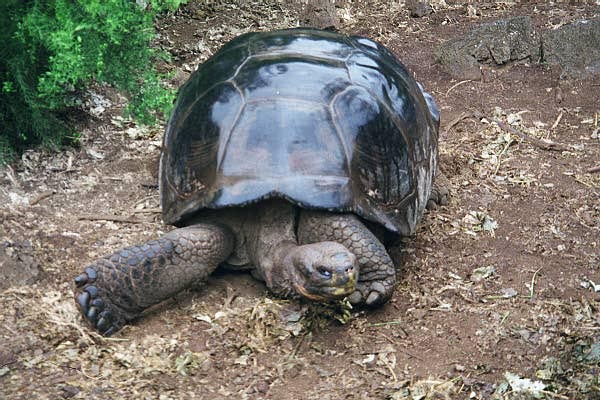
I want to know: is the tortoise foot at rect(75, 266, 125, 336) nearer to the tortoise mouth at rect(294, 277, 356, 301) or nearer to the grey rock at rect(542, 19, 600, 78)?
the tortoise mouth at rect(294, 277, 356, 301)

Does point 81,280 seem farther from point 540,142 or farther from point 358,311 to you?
point 540,142

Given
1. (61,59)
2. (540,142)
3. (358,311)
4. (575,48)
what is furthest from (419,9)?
(358,311)

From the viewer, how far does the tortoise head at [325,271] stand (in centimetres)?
308

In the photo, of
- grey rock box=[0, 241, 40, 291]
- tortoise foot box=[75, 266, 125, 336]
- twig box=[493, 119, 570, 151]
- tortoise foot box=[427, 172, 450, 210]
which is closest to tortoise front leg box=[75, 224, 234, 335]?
tortoise foot box=[75, 266, 125, 336]

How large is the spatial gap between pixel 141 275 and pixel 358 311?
93cm

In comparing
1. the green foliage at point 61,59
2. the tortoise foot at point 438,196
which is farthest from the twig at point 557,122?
the green foliage at point 61,59

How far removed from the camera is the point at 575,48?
600cm

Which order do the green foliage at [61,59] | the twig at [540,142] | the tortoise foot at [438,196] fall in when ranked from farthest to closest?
1. the twig at [540,142]
2. the tortoise foot at [438,196]
3. the green foliage at [61,59]

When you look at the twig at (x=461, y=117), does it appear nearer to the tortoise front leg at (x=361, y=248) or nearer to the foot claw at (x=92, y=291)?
the tortoise front leg at (x=361, y=248)

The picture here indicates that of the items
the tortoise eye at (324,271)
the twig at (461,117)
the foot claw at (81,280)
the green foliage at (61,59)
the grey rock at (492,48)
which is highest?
the green foliage at (61,59)

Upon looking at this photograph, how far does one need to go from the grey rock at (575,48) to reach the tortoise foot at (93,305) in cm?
400

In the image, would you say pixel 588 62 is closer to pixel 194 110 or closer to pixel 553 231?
pixel 553 231

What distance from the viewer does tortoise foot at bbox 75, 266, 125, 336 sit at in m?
3.21

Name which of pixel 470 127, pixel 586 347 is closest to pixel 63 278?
pixel 586 347
